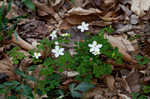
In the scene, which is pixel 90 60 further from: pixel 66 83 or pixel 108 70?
pixel 66 83

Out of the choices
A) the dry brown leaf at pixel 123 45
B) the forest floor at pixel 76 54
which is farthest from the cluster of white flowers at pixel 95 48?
the dry brown leaf at pixel 123 45

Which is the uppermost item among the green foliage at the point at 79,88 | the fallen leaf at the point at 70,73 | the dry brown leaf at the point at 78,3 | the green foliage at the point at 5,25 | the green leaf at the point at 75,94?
the dry brown leaf at the point at 78,3

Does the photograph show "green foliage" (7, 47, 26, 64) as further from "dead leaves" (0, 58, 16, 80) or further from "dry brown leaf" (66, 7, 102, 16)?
"dry brown leaf" (66, 7, 102, 16)

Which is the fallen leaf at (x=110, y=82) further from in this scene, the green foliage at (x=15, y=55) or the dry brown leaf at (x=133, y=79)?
the green foliage at (x=15, y=55)

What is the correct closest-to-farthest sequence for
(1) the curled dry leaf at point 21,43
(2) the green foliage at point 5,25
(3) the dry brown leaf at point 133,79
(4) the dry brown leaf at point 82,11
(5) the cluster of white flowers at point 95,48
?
(5) the cluster of white flowers at point 95,48 < (3) the dry brown leaf at point 133,79 < (1) the curled dry leaf at point 21,43 < (2) the green foliage at point 5,25 < (4) the dry brown leaf at point 82,11

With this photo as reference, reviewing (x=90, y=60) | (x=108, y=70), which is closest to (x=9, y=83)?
(x=90, y=60)

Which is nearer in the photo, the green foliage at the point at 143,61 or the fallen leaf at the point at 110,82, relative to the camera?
the green foliage at the point at 143,61
